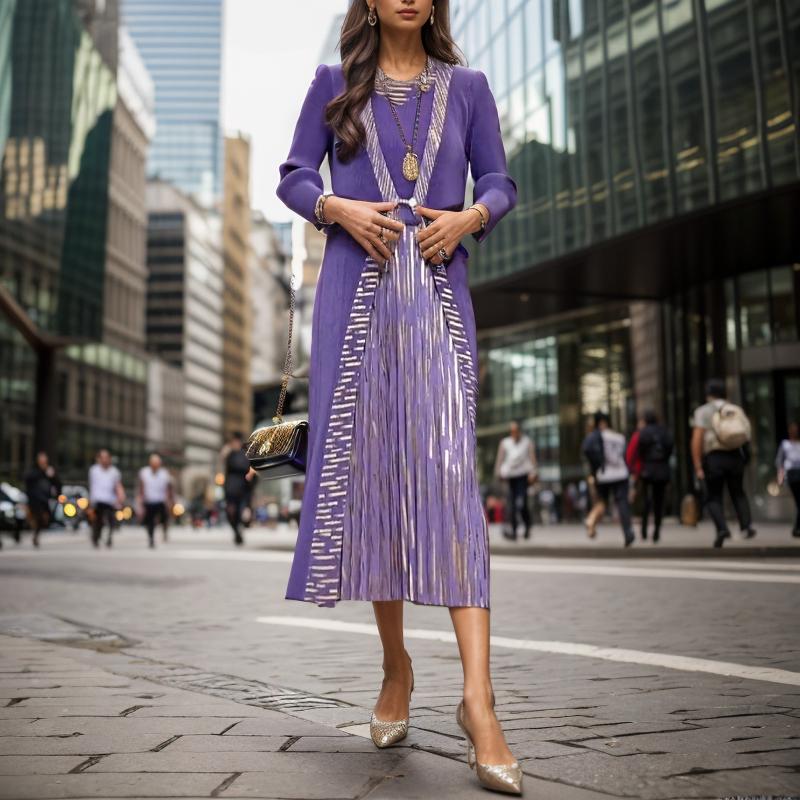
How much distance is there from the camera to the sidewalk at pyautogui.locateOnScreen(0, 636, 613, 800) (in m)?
2.41

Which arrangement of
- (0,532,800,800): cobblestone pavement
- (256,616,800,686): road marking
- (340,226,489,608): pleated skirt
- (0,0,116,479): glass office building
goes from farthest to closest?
(0,0,116,479): glass office building, (256,616,800,686): road marking, (340,226,489,608): pleated skirt, (0,532,800,800): cobblestone pavement

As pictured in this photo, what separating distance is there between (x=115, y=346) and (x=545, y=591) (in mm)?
71672

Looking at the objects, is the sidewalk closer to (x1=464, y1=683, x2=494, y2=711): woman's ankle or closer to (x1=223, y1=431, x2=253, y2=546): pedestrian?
(x1=464, y1=683, x2=494, y2=711): woman's ankle

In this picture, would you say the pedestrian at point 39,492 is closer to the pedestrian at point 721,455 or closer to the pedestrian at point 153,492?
the pedestrian at point 153,492

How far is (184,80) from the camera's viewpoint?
188375mm

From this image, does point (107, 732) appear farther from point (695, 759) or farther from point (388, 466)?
point (695, 759)

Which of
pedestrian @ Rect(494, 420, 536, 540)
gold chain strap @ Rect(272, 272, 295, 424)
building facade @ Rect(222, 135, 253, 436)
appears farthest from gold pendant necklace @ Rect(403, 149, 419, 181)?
building facade @ Rect(222, 135, 253, 436)

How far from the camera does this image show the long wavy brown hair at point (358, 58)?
310 centimetres

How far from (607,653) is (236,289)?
150767 millimetres

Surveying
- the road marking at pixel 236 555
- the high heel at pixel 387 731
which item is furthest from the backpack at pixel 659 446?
the high heel at pixel 387 731

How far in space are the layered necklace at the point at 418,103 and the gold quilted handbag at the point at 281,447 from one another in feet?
1.74

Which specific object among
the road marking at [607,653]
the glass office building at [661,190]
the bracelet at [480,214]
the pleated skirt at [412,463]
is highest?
the glass office building at [661,190]

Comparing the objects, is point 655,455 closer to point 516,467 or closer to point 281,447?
point 516,467

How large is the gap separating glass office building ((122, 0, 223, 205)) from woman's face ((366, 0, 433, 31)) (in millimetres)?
171413
